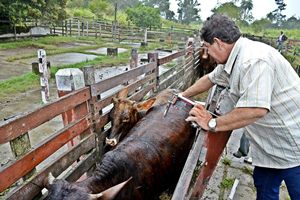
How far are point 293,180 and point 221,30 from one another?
150 centimetres

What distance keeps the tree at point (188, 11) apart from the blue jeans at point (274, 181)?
92.3m

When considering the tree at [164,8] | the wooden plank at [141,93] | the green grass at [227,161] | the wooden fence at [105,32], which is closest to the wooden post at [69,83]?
the wooden plank at [141,93]

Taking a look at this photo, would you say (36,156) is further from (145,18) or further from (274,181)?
(145,18)

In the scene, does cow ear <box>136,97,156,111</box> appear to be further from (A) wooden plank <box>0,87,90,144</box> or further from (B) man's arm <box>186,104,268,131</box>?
(B) man's arm <box>186,104,268,131</box>

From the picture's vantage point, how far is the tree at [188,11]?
300 ft

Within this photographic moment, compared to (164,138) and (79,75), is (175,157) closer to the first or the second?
(164,138)

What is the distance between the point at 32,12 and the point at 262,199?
2138 centimetres

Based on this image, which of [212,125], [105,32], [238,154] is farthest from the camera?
[105,32]

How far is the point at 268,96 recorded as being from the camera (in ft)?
7.25

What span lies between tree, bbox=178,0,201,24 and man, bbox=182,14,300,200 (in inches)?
3640

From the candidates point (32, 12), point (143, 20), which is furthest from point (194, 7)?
point (32, 12)

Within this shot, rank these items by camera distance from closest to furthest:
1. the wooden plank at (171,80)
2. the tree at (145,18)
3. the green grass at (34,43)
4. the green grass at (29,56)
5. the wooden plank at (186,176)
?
the wooden plank at (186,176), the wooden plank at (171,80), the green grass at (29,56), the green grass at (34,43), the tree at (145,18)

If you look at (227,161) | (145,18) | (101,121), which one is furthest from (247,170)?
(145,18)

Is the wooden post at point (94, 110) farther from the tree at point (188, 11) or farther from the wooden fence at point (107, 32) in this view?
the tree at point (188, 11)
